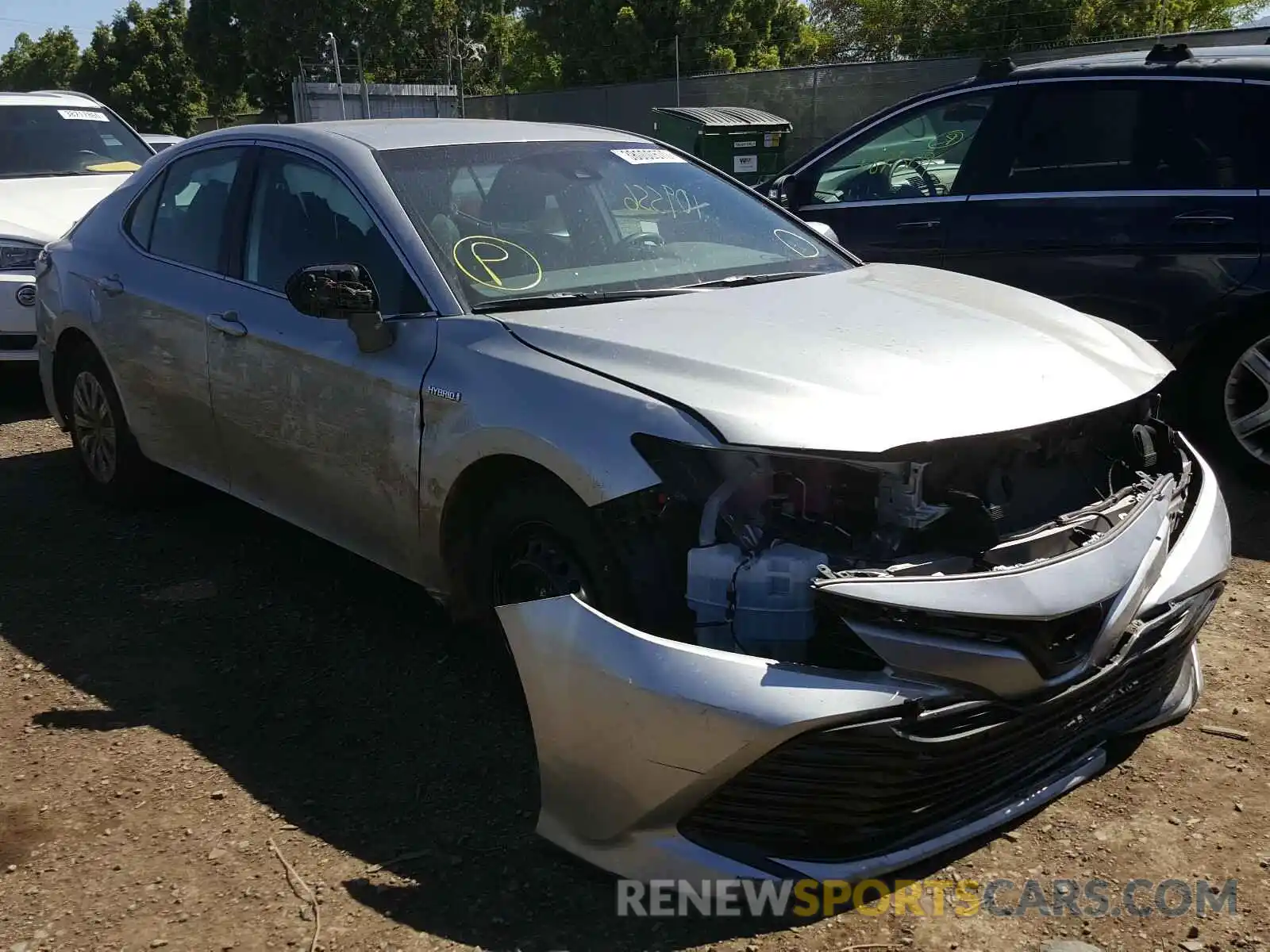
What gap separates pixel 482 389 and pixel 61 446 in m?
4.46

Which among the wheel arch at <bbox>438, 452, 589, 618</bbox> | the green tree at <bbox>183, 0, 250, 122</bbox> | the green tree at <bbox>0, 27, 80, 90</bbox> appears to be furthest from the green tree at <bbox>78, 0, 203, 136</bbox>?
the wheel arch at <bbox>438, 452, 589, 618</bbox>

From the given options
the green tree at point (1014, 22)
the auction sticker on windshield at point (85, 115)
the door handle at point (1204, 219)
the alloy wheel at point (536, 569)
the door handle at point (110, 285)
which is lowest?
the alloy wheel at point (536, 569)

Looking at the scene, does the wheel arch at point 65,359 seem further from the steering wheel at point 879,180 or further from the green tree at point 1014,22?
the green tree at point 1014,22

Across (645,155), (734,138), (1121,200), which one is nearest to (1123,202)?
(1121,200)

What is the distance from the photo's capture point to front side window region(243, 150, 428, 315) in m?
3.61

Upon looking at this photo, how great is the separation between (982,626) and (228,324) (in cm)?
284

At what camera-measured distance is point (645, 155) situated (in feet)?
14.5

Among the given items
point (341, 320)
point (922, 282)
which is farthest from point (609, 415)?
point (922, 282)

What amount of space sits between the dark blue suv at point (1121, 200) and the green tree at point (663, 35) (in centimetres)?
2863

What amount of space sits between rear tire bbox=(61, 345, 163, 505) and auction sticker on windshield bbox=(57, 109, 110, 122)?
4.66 meters

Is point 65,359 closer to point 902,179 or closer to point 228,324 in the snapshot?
point 228,324

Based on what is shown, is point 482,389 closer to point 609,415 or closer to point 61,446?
point 609,415

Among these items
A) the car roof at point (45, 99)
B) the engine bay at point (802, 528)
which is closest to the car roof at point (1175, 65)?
the engine bay at point (802, 528)

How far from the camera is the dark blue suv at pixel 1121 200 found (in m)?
5.18
